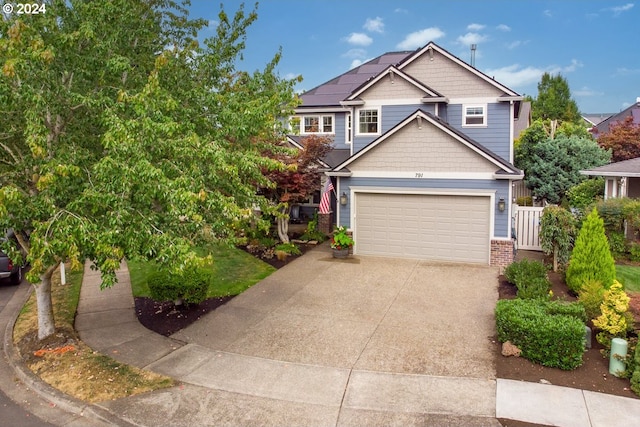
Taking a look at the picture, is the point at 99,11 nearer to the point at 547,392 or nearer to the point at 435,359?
the point at 435,359

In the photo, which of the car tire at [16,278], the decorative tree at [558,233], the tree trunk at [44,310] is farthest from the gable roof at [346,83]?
the tree trunk at [44,310]

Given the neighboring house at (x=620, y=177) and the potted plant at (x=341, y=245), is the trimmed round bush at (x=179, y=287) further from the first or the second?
the neighboring house at (x=620, y=177)

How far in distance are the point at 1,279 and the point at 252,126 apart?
10.3 metres

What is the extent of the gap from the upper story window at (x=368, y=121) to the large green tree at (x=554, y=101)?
42427mm

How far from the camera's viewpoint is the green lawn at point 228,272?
41.8 feet

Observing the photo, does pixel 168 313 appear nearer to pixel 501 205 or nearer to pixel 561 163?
pixel 501 205

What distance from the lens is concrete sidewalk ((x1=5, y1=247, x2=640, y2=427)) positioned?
645cm

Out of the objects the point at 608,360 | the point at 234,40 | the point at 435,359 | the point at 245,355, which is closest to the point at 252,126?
the point at 234,40

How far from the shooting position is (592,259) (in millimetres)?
11312

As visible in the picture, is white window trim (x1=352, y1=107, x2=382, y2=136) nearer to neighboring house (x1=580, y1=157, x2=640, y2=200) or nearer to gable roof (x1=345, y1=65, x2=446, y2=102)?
gable roof (x1=345, y1=65, x2=446, y2=102)

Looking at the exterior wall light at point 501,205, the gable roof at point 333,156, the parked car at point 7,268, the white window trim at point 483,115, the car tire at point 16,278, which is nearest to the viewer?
the parked car at point 7,268

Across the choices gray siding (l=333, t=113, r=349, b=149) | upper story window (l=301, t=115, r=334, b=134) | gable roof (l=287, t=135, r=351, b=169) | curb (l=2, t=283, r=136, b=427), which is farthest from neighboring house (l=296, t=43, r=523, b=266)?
curb (l=2, t=283, r=136, b=427)

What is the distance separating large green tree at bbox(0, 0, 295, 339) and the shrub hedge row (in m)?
5.14

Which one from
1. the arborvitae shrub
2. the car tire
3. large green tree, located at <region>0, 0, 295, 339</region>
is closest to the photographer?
large green tree, located at <region>0, 0, 295, 339</region>
